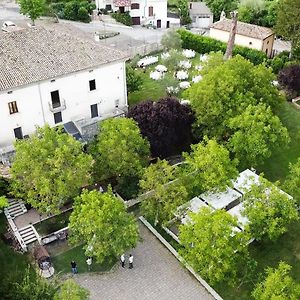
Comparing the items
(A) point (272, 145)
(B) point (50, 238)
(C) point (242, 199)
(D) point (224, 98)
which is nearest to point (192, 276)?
(C) point (242, 199)

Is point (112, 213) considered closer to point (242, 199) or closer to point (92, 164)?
point (92, 164)

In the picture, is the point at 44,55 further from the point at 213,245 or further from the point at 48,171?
the point at 213,245

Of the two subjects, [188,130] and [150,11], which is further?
[150,11]

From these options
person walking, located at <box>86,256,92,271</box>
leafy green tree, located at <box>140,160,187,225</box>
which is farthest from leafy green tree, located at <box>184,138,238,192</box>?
person walking, located at <box>86,256,92,271</box>

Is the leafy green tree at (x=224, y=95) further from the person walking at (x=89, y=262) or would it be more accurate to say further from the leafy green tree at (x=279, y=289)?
the leafy green tree at (x=279, y=289)

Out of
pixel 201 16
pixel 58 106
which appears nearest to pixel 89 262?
pixel 58 106

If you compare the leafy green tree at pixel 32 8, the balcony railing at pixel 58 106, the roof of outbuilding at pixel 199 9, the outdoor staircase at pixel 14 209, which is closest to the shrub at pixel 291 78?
the balcony railing at pixel 58 106
